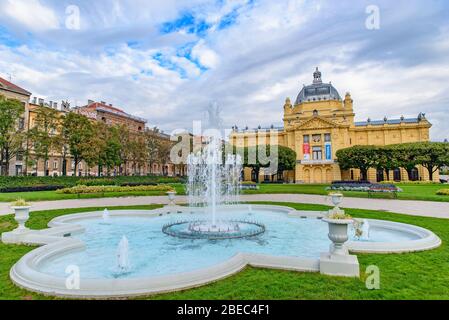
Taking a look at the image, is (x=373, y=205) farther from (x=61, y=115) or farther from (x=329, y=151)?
(x=329, y=151)

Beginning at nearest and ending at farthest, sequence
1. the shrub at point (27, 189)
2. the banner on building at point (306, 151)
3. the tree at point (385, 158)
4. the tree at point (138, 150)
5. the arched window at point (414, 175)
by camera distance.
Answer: the shrub at point (27, 189) < the tree at point (385, 158) < the tree at point (138, 150) < the arched window at point (414, 175) < the banner on building at point (306, 151)

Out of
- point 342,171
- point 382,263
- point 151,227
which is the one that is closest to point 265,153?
point 342,171

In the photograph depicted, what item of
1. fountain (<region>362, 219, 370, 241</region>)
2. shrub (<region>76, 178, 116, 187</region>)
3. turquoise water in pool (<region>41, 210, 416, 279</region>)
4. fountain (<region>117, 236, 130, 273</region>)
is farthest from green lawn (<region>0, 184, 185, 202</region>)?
fountain (<region>362, 219, 370, 241</region>)

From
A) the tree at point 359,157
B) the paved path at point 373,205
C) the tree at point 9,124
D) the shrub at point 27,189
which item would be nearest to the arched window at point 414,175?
the tree at point 359,157

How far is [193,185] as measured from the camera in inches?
1341

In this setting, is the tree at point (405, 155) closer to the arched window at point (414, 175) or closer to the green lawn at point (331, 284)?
the arched window at point (414, 175)

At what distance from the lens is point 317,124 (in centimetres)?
6203

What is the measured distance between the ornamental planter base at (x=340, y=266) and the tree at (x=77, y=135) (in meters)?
36.3

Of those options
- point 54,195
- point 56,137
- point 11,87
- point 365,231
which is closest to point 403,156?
point 365,231

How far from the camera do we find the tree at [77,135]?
35.8 meters

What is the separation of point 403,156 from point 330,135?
55.6 feet

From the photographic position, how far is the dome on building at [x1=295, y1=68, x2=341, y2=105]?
224 ft
